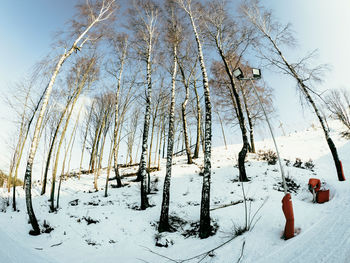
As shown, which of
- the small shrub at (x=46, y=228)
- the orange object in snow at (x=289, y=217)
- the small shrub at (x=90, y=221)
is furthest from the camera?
the small shrub at (x=90, y=221)

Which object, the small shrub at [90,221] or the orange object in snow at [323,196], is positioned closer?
the orange object in snow at [323,196]

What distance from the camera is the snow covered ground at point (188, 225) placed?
324 cm

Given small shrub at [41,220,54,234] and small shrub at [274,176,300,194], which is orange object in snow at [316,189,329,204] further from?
small shrub at [41,220,54,234]

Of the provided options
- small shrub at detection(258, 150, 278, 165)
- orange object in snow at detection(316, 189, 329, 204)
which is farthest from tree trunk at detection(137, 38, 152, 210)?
small shrub at detection(258, 150, 278, 165)

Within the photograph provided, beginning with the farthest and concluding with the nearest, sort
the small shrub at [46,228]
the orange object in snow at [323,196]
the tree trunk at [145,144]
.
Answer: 1. the tree trunk at [145,144]
2. the small shrub at [46,228]
3. the orange object in snow at [323,196]

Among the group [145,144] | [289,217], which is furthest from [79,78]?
[289,217]

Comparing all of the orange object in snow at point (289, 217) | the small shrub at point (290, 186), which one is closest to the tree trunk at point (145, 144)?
the orange object in snow at point (289, 217)

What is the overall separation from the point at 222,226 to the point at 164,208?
85.0 inches

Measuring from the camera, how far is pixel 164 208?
19.1 ft

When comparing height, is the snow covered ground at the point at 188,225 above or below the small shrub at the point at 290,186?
below

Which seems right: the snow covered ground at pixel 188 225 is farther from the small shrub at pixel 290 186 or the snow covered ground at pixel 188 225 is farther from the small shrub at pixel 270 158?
the small shrub at pixel 270 158

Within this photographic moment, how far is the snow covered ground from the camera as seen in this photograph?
324 centimetres

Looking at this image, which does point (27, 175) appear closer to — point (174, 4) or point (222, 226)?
point (222, 226)

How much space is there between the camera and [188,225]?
5.86 m
